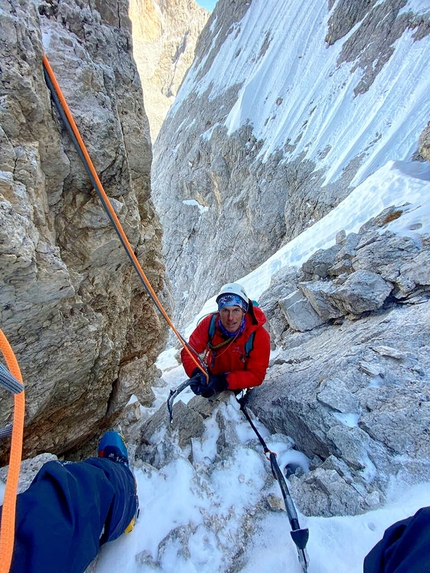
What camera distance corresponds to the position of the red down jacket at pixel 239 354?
3.58m

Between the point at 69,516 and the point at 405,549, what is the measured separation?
1428mm

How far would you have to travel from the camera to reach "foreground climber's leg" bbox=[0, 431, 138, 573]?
132cm

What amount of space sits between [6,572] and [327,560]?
169cm

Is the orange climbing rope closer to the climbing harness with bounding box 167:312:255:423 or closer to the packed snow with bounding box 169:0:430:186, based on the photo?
the climbing harness with bounding box 167:312:255:423

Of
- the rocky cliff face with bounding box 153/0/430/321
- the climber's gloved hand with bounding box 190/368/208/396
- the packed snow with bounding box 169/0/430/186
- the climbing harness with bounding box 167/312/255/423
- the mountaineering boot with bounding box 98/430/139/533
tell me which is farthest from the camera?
the rocky cliff face with bounding box 153/0/430/321

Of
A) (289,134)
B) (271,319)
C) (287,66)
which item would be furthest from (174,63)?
(271,319)

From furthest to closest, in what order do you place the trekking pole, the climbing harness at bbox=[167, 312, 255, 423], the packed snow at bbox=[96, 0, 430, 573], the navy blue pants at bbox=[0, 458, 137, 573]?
the climbing harness at bbox=[167, 312, 255, 423], the packed snow at bbox=[96, 0, 430, 573], the trekking pole, the navy blue pants at bbox=[0, 458, 137, 573]

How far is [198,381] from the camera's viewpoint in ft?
12.4

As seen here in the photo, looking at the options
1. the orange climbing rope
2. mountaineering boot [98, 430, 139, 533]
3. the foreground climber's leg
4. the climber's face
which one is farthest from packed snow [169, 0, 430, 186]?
the orange climbing rope

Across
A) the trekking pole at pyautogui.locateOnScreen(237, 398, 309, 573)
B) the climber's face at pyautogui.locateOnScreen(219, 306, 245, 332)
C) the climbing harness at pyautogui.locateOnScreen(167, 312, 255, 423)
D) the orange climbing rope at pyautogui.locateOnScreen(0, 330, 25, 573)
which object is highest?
the orange climbing rope at pyautogui.locateOnScreen(0, 330, 25, 573)

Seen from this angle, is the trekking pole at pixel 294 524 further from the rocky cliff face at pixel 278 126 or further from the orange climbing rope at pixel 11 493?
the rocky cliff face at pixel 278 126

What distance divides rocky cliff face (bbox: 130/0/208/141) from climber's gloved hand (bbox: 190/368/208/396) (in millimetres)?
99390

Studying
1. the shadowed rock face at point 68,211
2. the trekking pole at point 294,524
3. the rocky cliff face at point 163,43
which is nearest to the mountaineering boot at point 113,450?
the shadowed rock face at point 68,211

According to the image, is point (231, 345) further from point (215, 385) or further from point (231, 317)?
point (215, 385)
